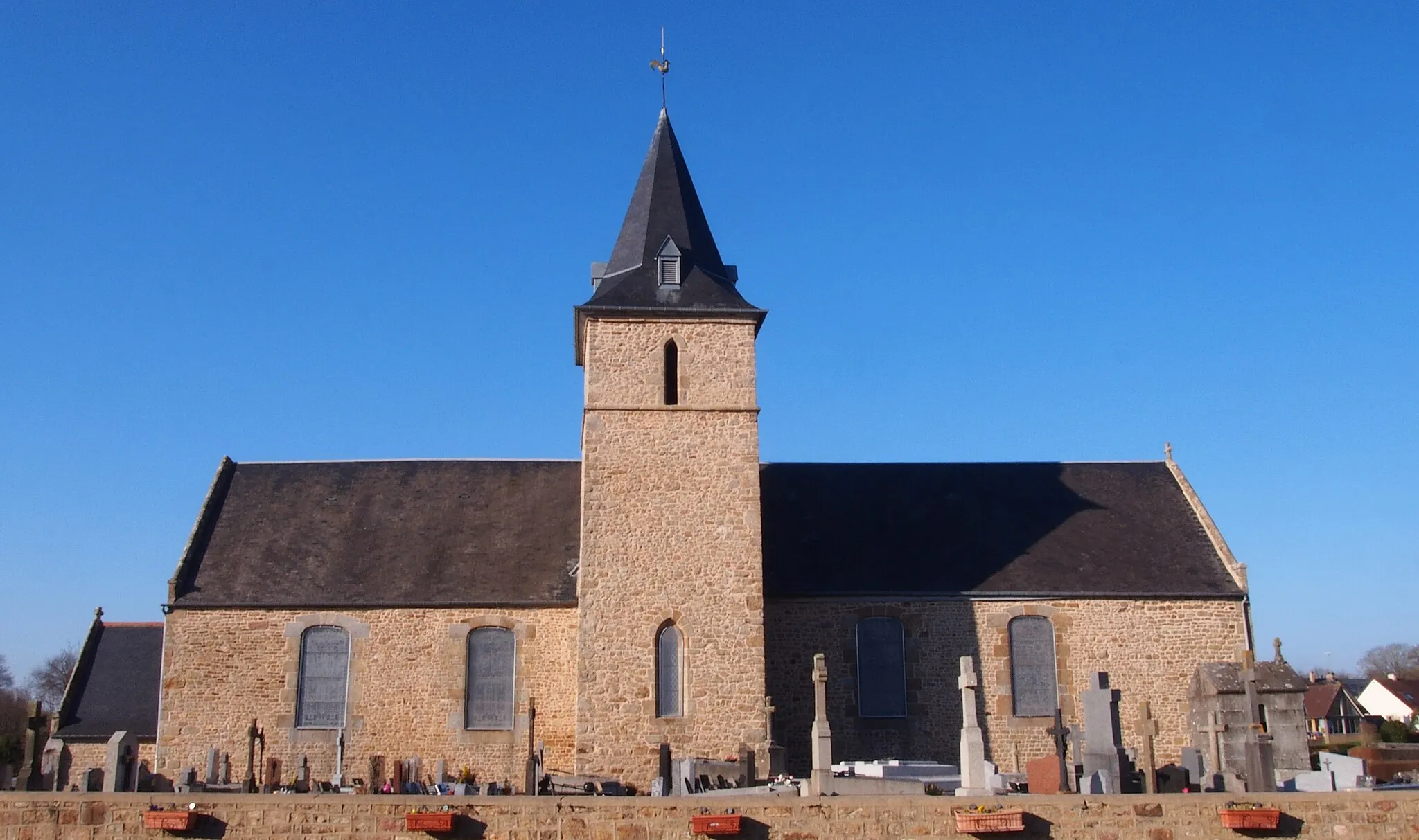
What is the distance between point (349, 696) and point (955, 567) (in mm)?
11583

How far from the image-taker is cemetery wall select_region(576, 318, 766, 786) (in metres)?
21.2

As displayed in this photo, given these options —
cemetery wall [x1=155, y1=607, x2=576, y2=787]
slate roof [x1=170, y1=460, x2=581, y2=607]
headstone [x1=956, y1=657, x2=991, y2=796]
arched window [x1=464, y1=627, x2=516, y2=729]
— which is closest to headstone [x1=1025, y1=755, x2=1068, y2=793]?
headstone [x1=956, y1=657, x2=991, y2=796]

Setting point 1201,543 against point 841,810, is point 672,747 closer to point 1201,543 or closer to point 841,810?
point 841,810

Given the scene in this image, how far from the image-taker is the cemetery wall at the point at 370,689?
22406 mm

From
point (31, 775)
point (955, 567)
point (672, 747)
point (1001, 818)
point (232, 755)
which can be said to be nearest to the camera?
point (1001, 818)

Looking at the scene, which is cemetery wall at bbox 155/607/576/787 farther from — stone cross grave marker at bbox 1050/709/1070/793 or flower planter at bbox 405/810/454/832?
flower planter at bbox 405/810/454/832

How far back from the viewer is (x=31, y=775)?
61.5 ft

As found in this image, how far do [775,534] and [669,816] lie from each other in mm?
12439

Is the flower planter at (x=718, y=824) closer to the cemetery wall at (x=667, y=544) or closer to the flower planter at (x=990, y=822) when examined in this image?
the flower planter at (x=990, y=822)

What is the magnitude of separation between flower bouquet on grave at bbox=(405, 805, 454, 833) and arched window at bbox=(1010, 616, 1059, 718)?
13361 millimetres

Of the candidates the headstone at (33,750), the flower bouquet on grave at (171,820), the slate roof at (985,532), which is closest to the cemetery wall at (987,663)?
the slate roof at (985,532)

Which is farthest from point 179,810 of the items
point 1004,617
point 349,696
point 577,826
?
point 1004,617

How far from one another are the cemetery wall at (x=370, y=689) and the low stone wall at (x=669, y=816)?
372 inches

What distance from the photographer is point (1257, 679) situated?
2008 centimetres
